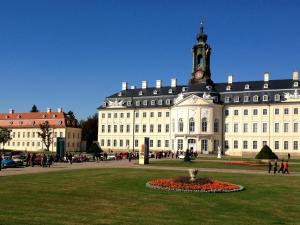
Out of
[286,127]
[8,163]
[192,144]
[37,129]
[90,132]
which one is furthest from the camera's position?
[90,132]

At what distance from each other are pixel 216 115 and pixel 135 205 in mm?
67469

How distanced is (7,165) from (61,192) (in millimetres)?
21193

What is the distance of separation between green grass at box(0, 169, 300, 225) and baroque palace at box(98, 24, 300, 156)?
187 feet

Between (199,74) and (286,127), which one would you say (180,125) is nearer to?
(199,74)

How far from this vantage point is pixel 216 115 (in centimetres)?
8288

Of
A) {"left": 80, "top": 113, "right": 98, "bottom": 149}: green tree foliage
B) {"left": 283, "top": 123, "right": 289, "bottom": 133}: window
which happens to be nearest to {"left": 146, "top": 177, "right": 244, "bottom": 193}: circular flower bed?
{"left": 283, "top": 123, "right": 289, "bottom": 133}: window

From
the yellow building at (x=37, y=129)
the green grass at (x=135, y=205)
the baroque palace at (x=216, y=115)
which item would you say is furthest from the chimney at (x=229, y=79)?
the green grass at (x=135, y=205)

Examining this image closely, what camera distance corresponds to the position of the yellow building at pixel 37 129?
102812 millimetres

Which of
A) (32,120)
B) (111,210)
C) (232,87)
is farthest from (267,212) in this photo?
(32,120)

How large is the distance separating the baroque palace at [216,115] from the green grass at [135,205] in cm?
5712

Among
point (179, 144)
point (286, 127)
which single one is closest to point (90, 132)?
point (179, 144)

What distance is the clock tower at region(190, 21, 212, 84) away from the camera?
8625 centimetres

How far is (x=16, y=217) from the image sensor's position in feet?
45.4

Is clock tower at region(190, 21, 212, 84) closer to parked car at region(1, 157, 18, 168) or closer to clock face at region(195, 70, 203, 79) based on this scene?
clock face at region(195, 70, 203, 79)
